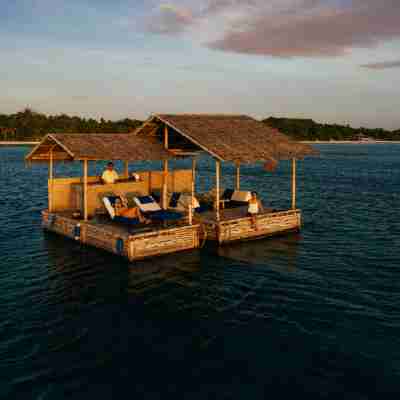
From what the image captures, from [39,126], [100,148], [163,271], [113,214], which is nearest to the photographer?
[163,271]

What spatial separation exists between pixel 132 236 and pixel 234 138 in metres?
6.22

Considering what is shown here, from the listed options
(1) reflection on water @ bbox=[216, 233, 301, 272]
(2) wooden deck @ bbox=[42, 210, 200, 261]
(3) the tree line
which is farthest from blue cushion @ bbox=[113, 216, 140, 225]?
(3) the tree line

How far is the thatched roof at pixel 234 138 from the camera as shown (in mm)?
16609

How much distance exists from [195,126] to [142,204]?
382cm

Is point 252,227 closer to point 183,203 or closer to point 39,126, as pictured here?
point 183,203

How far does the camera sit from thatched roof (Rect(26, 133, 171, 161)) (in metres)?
16.2

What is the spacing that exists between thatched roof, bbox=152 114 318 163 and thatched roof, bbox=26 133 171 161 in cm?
129

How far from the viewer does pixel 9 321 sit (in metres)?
10.5

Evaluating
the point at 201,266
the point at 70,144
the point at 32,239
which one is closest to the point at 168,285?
the point at 201,266

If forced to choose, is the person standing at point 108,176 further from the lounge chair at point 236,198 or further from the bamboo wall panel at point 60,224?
the lounge chair at point 236,198

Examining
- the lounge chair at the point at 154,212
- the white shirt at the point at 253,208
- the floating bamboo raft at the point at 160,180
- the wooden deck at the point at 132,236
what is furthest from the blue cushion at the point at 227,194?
the wooden deck at the point at 132,236

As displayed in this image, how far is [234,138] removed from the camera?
18.1 m

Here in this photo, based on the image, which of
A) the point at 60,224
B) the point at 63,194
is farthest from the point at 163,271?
the point at 63,194

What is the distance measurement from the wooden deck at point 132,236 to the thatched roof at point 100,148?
2538 millimetres
